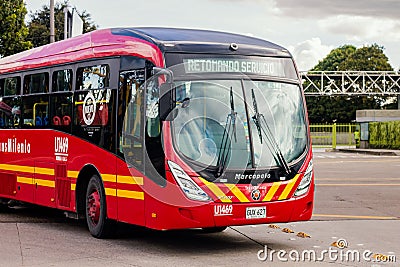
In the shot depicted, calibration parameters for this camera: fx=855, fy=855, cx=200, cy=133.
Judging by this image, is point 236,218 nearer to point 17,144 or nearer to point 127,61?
point 127,61

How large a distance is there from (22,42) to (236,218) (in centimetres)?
2962

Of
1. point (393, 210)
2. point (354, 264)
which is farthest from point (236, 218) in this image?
point (393, 210)

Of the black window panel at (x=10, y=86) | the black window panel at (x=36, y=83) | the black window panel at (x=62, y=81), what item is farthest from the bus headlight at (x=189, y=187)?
the black window panel at (x=10, y=86)

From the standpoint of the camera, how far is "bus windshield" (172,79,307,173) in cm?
1086

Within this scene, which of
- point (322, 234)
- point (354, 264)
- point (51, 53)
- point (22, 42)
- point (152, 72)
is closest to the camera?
point (354, 264)

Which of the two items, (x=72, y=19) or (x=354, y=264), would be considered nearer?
(x=354, y=264)

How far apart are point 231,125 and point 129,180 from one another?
1.60 meters

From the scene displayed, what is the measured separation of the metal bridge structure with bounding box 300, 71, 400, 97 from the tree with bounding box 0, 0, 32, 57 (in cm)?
5086


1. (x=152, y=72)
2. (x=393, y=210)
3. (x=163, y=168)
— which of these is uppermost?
(x=152, y=72)

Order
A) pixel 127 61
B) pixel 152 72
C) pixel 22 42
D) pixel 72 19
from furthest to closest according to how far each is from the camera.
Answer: pixel 22 42 < pixel 72 19 < pixel 127 61 < pixel 152 72

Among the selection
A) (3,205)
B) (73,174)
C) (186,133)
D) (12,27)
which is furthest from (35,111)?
(12,27)

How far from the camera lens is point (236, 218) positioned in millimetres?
10789

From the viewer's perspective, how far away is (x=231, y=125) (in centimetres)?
1105

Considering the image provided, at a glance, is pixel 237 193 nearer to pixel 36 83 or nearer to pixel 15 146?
pixel 36 83
